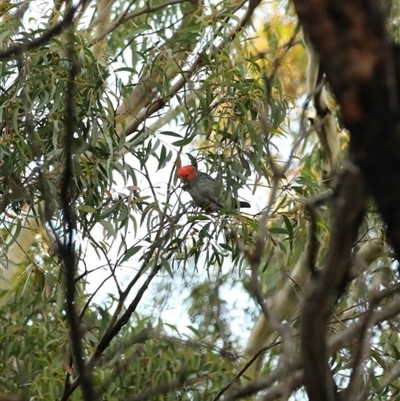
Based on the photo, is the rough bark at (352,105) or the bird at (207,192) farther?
the bird at (207,192)

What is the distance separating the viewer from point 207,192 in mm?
3451

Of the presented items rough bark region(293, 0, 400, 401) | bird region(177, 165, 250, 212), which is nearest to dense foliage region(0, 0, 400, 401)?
bird region(177, 165, 250, 212)

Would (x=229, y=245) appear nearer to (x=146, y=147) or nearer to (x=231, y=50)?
(x=146, y=147)

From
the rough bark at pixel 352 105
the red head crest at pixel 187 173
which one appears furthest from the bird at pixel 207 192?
the rough bark at pixel 352 105

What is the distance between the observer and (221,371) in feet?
12.6

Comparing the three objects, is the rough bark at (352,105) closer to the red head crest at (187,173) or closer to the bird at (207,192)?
the bird at (207,192)

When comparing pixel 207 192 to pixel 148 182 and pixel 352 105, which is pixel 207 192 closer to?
pixel 148 182

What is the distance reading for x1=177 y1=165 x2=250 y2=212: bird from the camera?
11.1 feet

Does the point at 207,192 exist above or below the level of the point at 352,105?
above

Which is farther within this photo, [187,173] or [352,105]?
[187,173]

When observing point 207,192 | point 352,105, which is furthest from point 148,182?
point 352,105

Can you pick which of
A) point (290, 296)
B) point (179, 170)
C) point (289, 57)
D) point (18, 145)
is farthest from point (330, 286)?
point (289, 57)

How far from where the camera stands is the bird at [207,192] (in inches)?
133

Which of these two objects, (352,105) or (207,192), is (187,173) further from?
(352,105)
